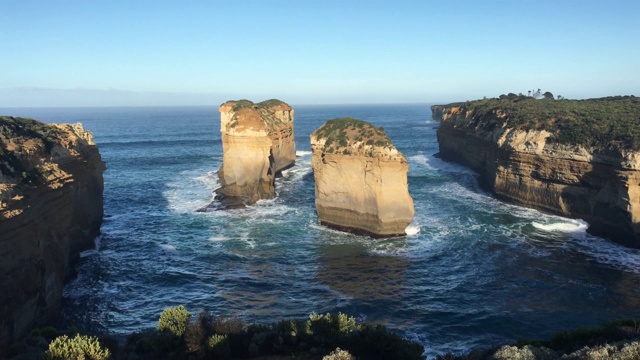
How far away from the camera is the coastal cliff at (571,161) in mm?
34344

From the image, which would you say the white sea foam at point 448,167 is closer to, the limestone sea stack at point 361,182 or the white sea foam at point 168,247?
the limestone sea stack at point 361,182

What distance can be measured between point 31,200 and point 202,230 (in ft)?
53.6

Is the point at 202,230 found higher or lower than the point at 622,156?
lower

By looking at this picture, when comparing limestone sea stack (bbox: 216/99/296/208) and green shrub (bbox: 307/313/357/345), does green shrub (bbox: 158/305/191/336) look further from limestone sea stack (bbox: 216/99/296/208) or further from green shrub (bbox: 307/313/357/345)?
limestone sea stack (bbox: 216/99/296/208)

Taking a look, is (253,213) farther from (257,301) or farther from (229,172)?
(257,301)

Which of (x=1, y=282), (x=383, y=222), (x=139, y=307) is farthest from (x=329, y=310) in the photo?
(x=1, y=282)

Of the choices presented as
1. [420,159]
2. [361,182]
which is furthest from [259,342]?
[420,159]

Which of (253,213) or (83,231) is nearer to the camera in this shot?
(83,231)

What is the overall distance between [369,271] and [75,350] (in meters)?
18.9

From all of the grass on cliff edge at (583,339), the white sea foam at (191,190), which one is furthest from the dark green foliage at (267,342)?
the white sea foam at (191,190)

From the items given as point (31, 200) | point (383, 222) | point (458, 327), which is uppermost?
point (31, 200)

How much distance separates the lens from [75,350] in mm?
13641

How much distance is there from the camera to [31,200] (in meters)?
22.5

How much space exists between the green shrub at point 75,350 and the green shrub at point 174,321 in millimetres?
2973
